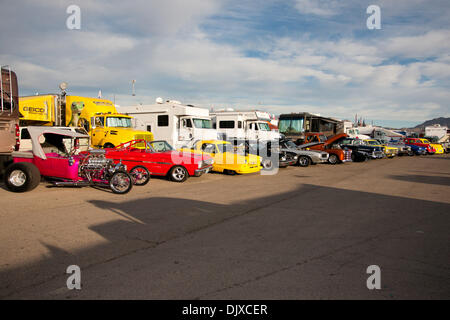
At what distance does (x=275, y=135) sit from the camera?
24.0 m

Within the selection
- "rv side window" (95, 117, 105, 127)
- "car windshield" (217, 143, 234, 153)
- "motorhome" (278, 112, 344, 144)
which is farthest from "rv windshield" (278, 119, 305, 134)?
"rv side window" (95, 117, 105, 127)

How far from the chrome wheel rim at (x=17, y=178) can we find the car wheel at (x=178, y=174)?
4.53 meters

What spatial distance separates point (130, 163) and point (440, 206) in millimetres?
9473

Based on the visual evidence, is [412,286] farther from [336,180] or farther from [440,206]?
[336,180]

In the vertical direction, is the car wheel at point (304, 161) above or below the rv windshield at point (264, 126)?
below

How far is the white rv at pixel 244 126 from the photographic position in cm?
2331

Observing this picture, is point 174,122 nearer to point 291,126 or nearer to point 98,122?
point 98,122

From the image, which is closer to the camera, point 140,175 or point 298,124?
point 140,175

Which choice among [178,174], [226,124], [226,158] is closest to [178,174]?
[178,174]

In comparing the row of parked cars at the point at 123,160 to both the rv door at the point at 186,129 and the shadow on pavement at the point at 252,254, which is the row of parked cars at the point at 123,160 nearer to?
the shadow on pavement at the point at 252,254

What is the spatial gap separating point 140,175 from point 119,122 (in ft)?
21.8

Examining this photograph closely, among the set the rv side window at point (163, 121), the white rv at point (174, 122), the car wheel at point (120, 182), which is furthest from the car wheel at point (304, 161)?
the car wheel at point (120, 182)

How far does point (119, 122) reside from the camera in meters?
16.6

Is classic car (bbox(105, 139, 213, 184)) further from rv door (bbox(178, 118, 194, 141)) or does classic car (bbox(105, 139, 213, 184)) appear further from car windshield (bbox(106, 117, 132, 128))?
rv door (bbox(178, 118, 194, 141))
